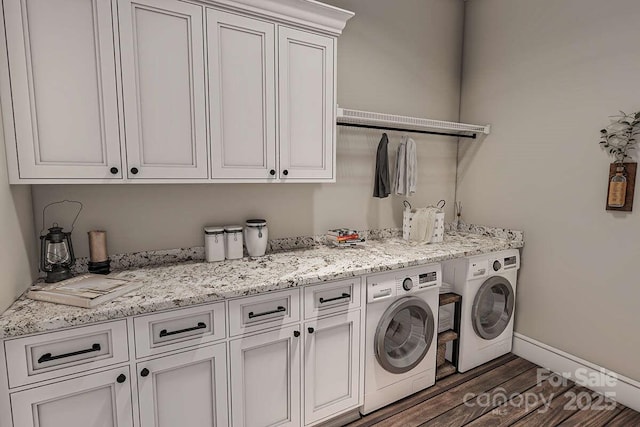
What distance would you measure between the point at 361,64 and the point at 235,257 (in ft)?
5.67

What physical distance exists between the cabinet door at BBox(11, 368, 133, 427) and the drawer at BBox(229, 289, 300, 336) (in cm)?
48

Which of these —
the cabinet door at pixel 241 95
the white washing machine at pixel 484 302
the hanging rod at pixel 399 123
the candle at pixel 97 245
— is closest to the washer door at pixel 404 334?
the white washing machine at pixel 484 302

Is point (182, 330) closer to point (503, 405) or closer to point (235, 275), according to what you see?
point (235, 275)

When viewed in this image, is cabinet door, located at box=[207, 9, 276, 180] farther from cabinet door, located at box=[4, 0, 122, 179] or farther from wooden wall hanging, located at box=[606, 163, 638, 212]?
wooden wall hanging, located at box=[606, 163, 638, 212]

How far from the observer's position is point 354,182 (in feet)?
8.76

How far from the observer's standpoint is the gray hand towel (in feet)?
8.54

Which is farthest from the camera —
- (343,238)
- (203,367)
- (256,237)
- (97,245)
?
(343,238)

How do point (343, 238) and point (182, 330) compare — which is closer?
point (182, 330)

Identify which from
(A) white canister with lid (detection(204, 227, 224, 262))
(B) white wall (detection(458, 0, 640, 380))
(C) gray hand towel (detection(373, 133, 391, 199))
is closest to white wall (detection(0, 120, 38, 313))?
(A) white canister with lid (detection(204, 227, 224, 262))

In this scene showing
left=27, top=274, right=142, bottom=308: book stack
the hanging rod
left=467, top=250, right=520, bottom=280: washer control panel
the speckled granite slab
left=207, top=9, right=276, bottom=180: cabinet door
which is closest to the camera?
left=27, top=274, right=142, bottom=308: book stack

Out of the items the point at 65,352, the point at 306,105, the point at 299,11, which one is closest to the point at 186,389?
the point at 65,352

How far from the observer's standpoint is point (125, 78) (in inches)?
60.7

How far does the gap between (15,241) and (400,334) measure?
213cm

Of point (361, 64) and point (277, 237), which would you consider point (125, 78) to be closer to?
point (277, 237)
